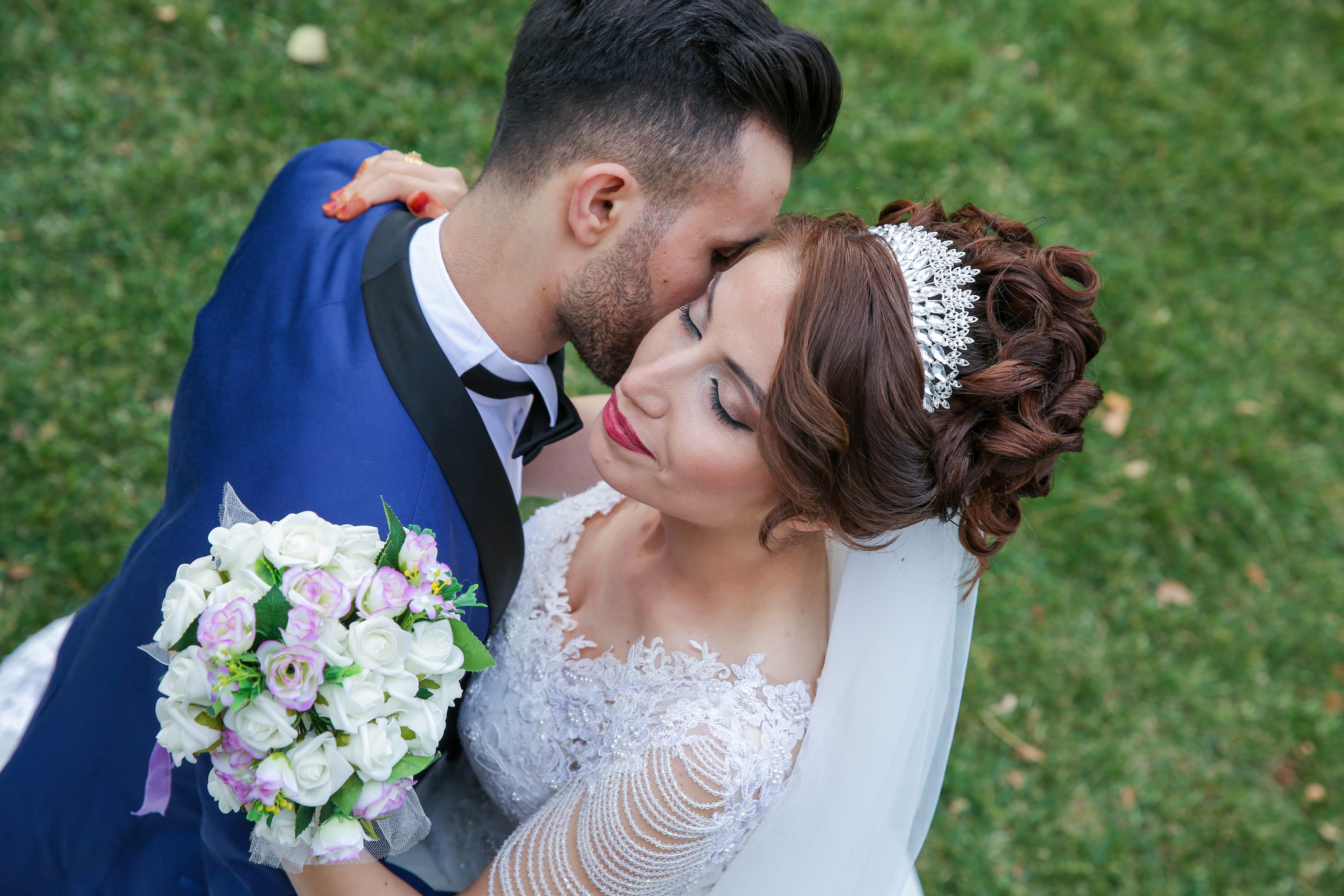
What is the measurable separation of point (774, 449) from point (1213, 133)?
17.7 feet

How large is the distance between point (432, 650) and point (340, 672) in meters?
0.17

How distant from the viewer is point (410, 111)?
16.2 feet

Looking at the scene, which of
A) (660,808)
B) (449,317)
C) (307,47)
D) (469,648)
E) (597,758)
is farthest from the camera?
(307,47)

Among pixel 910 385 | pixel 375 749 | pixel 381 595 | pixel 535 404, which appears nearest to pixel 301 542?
pixel 381 595

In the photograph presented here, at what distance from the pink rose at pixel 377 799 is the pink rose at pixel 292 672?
199 mm

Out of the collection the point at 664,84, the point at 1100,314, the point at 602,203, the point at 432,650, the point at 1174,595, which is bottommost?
the point at 1174,595

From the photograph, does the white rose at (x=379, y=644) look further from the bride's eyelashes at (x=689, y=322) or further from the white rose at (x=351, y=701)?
the bride's eyelashes at (x=689, y=322)

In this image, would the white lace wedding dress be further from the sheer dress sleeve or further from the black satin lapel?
the black satin lapel

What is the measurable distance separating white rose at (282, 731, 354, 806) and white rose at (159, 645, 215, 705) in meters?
0.18

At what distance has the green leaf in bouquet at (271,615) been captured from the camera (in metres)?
1.63

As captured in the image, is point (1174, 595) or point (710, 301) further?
point (1174, 595)

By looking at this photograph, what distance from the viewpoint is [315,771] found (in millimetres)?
1625

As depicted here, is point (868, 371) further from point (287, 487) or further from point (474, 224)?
point (287, 487)

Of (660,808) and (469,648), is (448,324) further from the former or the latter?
(660,808)
